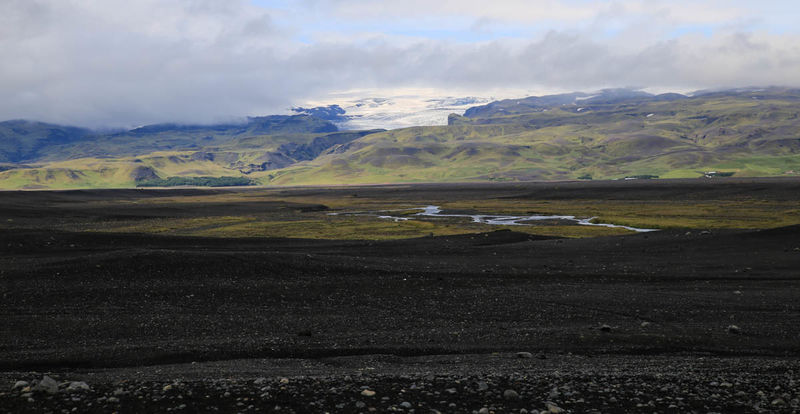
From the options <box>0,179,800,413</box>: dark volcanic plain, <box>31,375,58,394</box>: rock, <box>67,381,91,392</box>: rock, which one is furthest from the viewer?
<box>0,179,800,413</box>: dark volcanic plain

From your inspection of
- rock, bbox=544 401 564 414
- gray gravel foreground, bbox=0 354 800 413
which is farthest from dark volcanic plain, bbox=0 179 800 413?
rock, bbox=544 401 564 414

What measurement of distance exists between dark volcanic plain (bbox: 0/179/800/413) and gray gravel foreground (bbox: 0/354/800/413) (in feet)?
0.19

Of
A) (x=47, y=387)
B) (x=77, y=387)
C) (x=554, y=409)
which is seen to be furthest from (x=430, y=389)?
(x=47, y=387)


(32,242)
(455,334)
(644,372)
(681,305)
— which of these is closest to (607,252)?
(681,305)

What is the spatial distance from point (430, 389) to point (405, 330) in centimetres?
965

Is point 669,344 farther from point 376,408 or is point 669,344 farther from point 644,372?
point 376,408

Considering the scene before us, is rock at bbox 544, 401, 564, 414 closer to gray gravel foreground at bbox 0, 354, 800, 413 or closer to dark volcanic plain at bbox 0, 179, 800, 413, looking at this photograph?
gray gravel foreground at bbox 0, 354, 800, 413

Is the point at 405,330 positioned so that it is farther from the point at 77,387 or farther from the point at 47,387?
the point at 47,387

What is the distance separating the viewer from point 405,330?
2214cm

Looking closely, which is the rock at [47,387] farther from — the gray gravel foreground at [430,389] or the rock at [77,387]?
the rock at [77,387]

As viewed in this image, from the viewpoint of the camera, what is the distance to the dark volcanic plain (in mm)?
12031

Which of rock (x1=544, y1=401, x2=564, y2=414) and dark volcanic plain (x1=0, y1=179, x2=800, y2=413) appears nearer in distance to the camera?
rock (x1=544, y1=401, x2=564, y2=414)

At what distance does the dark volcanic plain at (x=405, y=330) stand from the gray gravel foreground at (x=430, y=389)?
0.19ft

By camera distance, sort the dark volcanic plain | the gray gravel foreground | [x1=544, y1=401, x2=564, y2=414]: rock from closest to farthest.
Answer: [x1=544, y1=401, x2=564, y2=414]: rock → the gray gravel foreground → the dark volcanic plain
